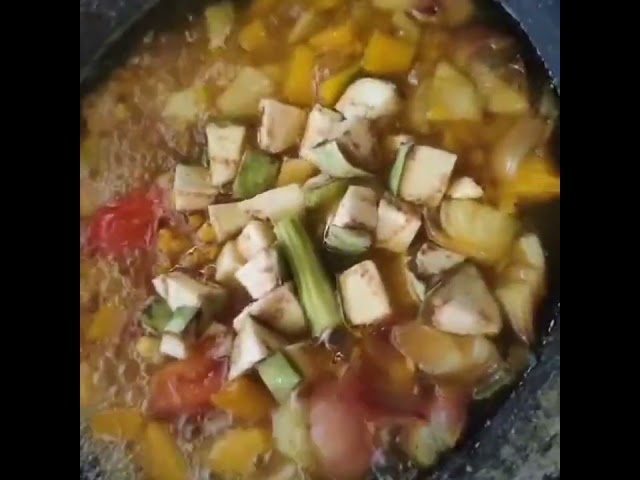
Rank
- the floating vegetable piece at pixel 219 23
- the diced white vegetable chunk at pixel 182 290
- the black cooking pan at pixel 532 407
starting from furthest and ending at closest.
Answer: the floating vegetable piece at pixel 219 23 < the diced white vegetable chunk at pixel 182 290 < the black cooking pan at pixel 532 407

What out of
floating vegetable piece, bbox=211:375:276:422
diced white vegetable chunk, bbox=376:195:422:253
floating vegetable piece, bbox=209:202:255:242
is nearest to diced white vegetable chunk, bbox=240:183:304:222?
floating vegetable piece, bbox=209:202:255:242

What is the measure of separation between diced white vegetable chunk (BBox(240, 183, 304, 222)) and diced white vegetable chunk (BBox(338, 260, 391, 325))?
122mm

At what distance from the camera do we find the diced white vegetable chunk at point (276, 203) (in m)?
1.30

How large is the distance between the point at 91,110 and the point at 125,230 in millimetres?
196

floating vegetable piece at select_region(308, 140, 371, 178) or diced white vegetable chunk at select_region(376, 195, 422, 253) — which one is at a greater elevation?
floating vegetable piece at select_region(308, 140, 371, 178)

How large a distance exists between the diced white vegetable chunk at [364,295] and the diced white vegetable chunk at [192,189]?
0.24 m

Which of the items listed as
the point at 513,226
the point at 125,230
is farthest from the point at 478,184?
the point at 125,230

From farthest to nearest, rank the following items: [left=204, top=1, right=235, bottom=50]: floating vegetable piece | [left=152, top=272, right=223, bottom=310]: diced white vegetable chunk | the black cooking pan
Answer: [left=204, top=1, right=235, bottom=50]: floating vegetable piece < [left=152, top=272, right=223, bottom=310]: diced white vegetable chunk < the black cooking pan

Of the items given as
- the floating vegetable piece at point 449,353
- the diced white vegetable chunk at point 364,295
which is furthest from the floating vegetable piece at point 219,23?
the floating vegetable piece at point 449,353

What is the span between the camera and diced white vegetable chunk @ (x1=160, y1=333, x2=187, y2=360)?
1304 millimetres

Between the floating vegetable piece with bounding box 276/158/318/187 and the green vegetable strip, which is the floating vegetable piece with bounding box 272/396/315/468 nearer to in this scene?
the green vegetable strip

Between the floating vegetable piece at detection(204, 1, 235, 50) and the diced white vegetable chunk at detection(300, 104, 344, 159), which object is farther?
the floating vegetable piece at detection(204, 1, 235, 50)

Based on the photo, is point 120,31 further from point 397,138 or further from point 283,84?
point 397,138

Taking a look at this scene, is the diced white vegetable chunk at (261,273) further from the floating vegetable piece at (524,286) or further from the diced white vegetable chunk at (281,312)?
the floating vegetable piece at (524,286)
